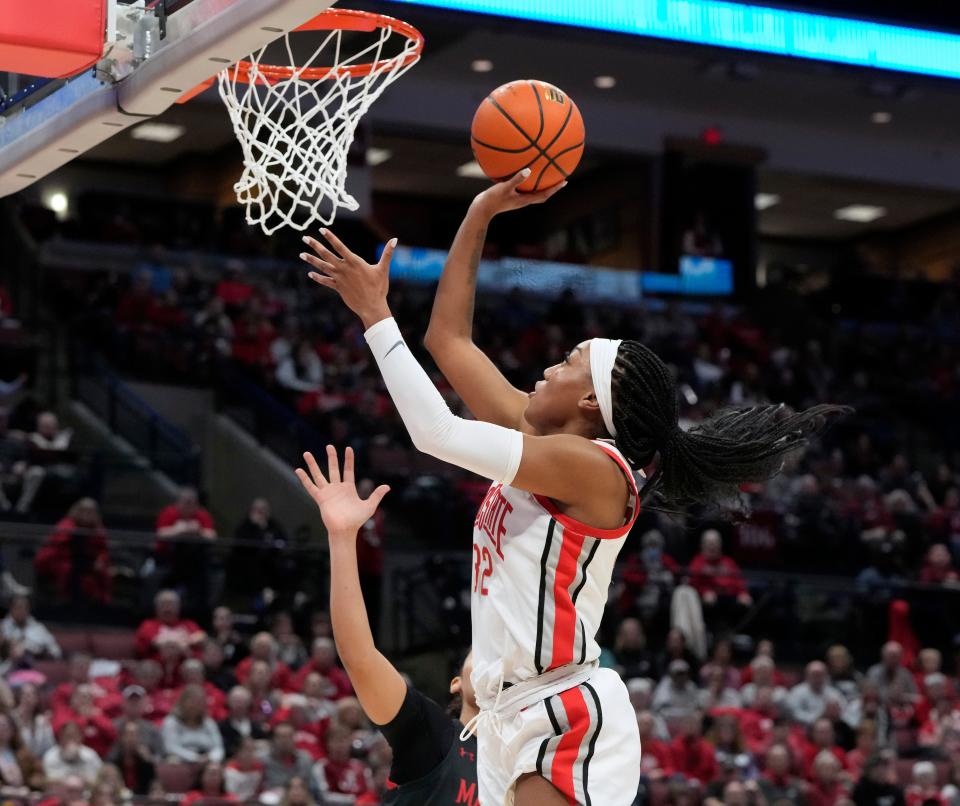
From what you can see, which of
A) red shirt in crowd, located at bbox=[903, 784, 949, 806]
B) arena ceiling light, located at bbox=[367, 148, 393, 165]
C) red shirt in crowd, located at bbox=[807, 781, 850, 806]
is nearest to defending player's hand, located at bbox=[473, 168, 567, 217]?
red shirt in crowd, located at bbox=[807, 781, 850, 806]

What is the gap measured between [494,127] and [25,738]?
618 cm

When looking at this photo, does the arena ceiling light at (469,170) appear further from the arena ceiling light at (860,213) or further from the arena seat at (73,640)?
the arena seat at (73,640)

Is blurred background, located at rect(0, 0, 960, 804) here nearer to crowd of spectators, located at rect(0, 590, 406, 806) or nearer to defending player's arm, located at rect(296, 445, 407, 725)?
crowd of spectators, located at rect(0, 590, 406, 806)

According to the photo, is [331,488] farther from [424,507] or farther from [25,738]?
[424,507]

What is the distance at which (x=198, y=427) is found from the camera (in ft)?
49.0

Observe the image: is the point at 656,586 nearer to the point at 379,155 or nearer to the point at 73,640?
the point at 73,640

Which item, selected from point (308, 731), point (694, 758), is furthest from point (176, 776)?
point (694, 758)

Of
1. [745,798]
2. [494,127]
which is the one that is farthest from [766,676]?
[494,127]

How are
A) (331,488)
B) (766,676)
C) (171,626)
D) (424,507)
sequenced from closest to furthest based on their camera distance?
(331,488)
(171,626)
(766,676)
(424,507)

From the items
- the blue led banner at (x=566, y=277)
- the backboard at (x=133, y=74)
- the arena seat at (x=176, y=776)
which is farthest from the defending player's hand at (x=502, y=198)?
the blue led banner at (x=566, y=277)

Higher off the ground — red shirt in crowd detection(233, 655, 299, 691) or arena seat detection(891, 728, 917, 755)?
red shirt in crowd detection(233, 655, 299, 691)

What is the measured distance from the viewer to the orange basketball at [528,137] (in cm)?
392

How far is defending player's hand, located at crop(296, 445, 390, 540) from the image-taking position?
145 inches

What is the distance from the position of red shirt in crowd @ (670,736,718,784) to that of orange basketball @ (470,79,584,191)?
710 cm
